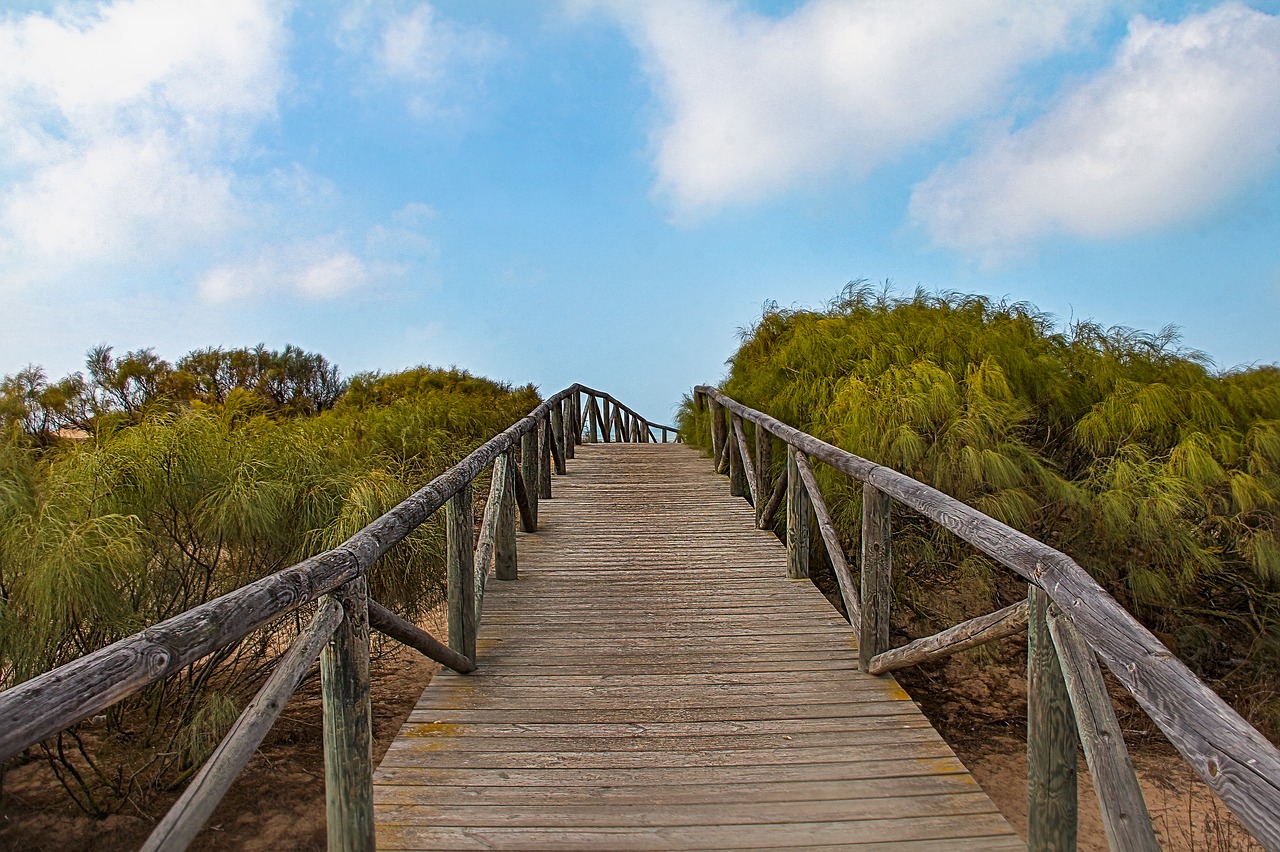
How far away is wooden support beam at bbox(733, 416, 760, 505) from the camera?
6.66 metres

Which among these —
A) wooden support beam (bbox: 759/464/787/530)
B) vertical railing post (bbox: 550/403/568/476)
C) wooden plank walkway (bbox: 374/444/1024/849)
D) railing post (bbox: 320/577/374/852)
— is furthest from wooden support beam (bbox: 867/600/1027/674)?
vertical railing post (bbox: 550/403/568/476)

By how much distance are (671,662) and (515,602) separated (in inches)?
48.4

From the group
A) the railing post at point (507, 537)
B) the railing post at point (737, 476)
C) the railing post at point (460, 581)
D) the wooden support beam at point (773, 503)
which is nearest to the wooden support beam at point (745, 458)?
the railing post at point (737, 476)

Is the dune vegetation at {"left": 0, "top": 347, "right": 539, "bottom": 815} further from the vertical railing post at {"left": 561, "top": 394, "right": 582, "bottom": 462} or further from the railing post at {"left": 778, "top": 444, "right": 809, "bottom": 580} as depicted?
the vertical railing post at {"left": 561, "top": 394, "right": 582, "bottom": 462}

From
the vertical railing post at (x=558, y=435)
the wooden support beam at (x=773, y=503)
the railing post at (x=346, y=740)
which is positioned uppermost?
the vertical railing post at (x=558, y=435)

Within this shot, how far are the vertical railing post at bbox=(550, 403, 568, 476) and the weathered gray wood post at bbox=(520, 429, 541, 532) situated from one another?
2165mm

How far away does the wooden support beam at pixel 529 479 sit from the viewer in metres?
5.98

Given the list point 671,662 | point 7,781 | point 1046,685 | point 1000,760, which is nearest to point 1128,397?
point 1000,760

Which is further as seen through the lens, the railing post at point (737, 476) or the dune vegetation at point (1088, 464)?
the railing post at point (737, 476)

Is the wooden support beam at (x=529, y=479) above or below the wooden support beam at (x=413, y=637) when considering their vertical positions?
above

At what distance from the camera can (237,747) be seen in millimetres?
1575

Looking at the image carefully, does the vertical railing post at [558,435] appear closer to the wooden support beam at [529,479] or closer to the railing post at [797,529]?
the wooden support beam at [529,479]

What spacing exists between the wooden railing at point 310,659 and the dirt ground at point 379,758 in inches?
69.3

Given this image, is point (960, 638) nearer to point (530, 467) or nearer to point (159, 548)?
point (159, 548)
